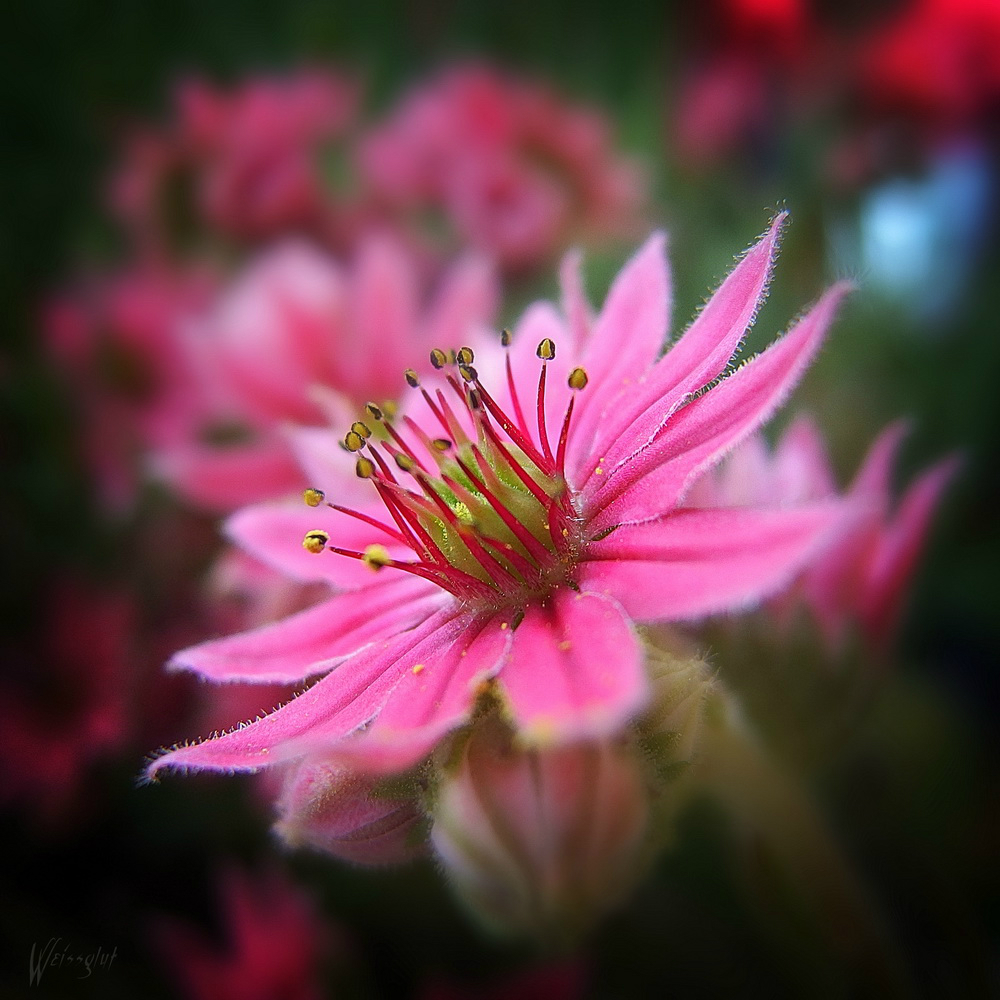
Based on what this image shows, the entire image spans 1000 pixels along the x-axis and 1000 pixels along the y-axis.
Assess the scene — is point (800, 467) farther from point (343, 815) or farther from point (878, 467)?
point (343, 815)

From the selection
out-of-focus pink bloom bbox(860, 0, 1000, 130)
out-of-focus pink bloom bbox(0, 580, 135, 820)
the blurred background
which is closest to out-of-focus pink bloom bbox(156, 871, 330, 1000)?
the blurred background

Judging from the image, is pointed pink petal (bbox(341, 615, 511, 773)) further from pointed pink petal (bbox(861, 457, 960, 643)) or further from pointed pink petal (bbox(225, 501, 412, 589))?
pointed pink petal (bbox(861, 457, 960, 643))

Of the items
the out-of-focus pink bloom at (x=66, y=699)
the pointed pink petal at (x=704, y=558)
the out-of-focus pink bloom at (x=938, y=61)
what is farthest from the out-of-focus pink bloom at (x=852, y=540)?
the out-of-focus pink bloom at (x=66, y=699)

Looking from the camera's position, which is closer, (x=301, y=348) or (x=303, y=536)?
(x=303, y=536)

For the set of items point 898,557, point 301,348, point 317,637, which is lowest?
point 898,557


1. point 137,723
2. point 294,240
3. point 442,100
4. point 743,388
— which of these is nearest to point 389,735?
point 743,388

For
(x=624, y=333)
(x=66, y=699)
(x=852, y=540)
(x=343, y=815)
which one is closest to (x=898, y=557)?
(x=852, y=540)

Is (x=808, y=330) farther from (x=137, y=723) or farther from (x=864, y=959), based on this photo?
(x=137, y=723)

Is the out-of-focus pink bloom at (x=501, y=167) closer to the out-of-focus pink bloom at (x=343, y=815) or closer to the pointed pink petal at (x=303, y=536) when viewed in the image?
the pointed pink petal at (x=303, y=536)

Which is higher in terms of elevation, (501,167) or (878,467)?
(501,167)
